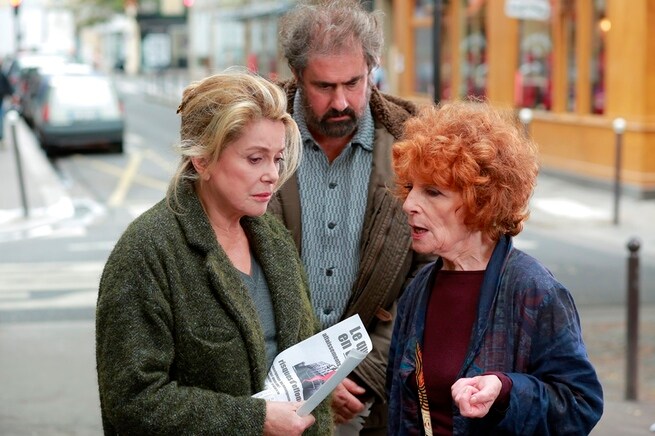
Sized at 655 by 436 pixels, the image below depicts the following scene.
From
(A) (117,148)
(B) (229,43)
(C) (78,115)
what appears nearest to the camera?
(C) (78,115)

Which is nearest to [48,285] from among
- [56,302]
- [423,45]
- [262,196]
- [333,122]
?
[56,302]

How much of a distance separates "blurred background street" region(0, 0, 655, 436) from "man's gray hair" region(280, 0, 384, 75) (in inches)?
5.8

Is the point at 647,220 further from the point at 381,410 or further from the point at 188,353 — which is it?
the point at 188,353

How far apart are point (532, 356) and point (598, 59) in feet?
58.8

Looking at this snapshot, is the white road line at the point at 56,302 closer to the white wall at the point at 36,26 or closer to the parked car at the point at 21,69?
the parked car at the point at 21,69

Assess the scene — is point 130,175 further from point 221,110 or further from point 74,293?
point 221,110

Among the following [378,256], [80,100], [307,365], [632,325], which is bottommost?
[632,325]

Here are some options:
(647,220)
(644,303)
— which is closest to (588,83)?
(647,220)

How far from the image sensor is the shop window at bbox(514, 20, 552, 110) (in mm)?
22234

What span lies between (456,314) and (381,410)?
3.10 ft

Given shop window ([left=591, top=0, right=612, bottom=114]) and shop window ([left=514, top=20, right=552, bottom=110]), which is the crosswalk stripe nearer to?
shop window ([left=591, top=0, right=612, bottom=114])

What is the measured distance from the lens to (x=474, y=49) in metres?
26.2

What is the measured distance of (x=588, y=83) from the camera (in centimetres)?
2050

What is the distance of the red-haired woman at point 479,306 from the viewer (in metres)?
2.89
